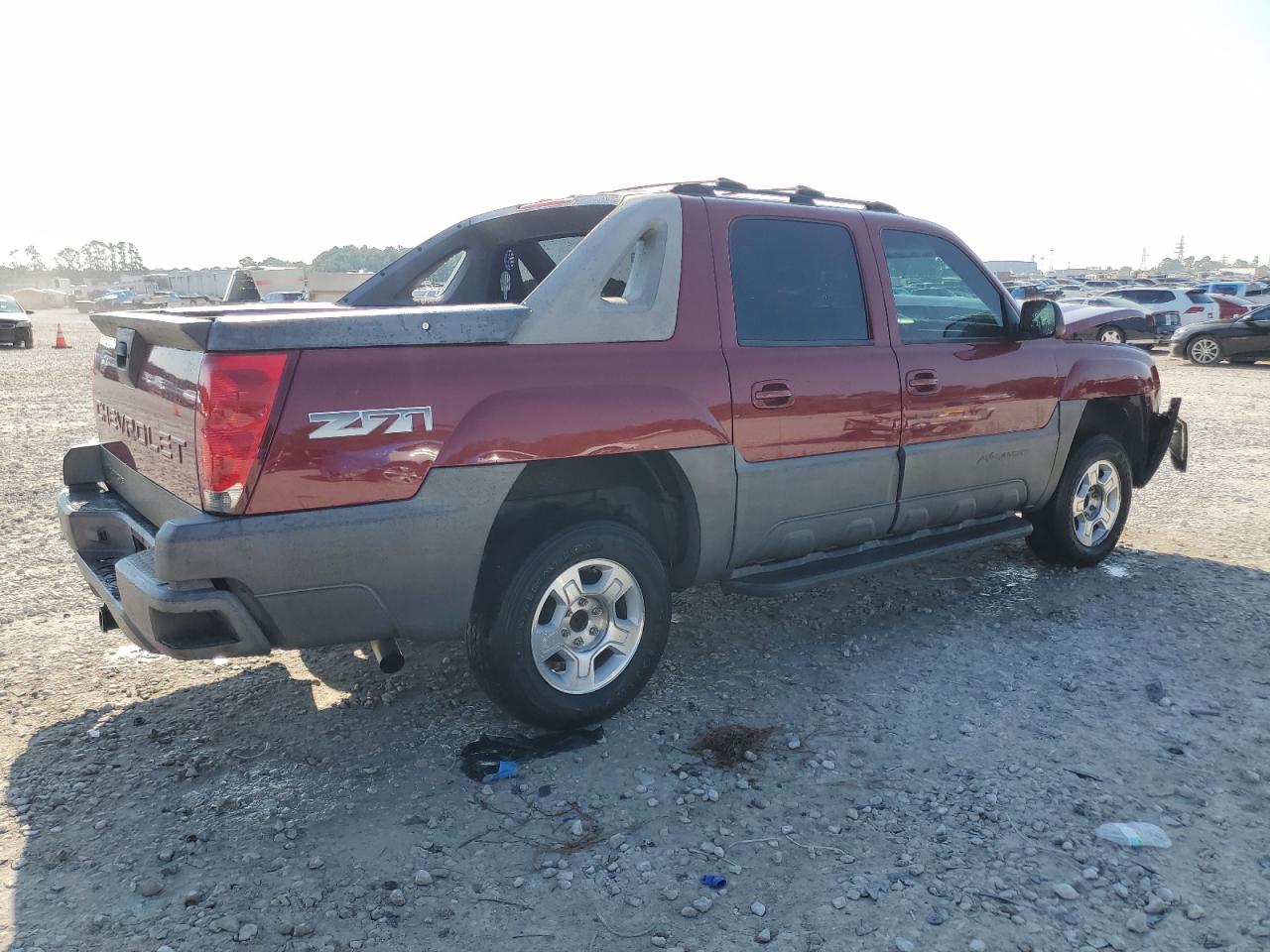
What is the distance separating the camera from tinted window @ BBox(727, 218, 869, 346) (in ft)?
12.9

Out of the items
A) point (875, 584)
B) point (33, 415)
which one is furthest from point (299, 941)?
point (33, 415)

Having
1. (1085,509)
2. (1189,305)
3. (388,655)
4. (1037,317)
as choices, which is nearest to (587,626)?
(388,655)

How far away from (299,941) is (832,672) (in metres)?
2.50

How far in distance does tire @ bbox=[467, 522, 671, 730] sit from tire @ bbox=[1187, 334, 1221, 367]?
1976 cm

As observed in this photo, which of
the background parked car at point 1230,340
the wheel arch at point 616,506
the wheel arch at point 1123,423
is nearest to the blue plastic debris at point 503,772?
the wheel arch at point 616,506

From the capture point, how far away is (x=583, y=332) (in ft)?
11.2

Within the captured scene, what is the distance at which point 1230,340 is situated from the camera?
1892 centimetres

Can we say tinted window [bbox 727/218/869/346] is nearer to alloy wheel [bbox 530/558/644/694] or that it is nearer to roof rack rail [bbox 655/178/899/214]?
roof rack rail [bbox 655/178/899/214]

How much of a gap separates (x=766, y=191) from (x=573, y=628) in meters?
2.21

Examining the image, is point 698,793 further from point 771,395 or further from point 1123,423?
point 1123,423

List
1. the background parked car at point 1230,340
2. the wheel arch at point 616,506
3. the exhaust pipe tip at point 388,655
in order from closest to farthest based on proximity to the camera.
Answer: the exhaust pipe tip at point 388,655 < the wheel arch at point 616,506 < the background parked car at point 1230,340

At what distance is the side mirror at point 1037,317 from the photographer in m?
4.93

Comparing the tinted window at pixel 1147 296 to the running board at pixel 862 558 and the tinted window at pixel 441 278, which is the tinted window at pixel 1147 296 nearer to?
the running board at pixel 862 558

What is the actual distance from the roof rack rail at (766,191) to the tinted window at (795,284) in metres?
0.20
